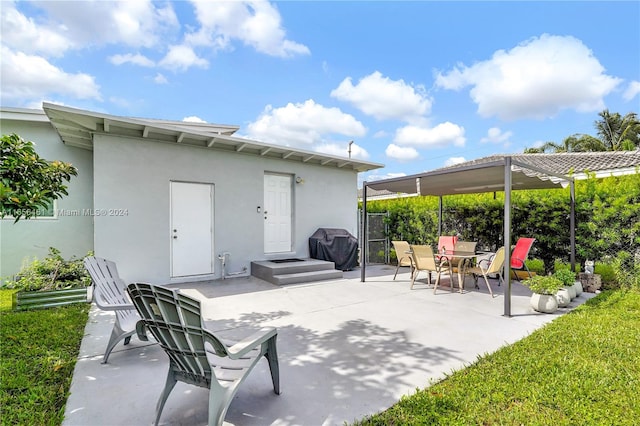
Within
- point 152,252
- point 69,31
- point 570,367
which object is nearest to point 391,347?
point 570,367

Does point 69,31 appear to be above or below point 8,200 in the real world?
above

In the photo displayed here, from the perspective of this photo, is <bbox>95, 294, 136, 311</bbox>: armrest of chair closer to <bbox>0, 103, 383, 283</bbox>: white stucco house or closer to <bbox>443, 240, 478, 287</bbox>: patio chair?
<bbox>0, 103, 383, 283</bbox>: white stucco house

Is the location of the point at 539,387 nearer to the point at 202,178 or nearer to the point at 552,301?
the point at 552,301

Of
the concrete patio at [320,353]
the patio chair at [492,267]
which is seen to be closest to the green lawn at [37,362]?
the concrete patio at [320,353]

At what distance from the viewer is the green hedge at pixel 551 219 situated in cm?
650

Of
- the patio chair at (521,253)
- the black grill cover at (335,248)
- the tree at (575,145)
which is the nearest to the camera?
the patio chair at (521,253)

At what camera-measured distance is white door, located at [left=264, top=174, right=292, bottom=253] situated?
29.2 ft

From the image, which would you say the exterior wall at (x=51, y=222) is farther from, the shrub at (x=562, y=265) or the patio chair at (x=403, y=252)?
the shrub at (x=562, y=265)

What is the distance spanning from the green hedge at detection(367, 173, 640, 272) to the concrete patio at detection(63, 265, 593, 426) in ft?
5.06

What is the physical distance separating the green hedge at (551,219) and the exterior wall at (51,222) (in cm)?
956

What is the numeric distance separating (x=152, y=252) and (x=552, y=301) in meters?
7.77

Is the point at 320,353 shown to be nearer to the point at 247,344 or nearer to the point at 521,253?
the point at 247,344

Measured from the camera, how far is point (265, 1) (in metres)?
6.62

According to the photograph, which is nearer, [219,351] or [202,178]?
[219,351]
